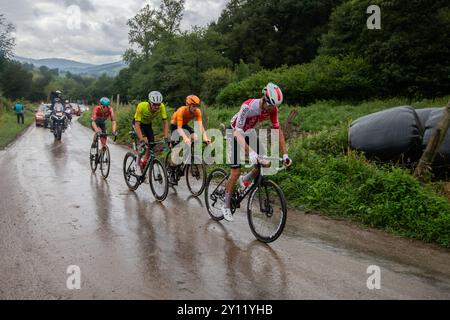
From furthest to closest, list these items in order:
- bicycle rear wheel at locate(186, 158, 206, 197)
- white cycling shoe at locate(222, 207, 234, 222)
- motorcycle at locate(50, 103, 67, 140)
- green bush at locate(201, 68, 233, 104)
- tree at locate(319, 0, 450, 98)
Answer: green bush at locate(201, 68, 233, 104) < tree at locate(319, 0, 450, 98) < motorcycle at locate(50, 103, 67, 140) < bicycle rear wheel at locate(186, 158, 206, 197) < white cycling shoe at locate(222, 207, 234, 222)

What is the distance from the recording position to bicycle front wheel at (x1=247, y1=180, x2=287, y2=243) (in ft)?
19.6

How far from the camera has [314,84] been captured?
2461cm

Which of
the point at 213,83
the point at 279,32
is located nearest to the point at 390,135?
the point at 213,83

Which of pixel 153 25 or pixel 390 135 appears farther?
pixel 153 25

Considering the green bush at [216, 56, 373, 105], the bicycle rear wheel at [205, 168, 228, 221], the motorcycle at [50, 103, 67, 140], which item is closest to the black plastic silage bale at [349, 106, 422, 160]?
the bicycle rear wheel at [205, 168, 228, 221]

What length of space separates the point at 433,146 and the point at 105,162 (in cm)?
807

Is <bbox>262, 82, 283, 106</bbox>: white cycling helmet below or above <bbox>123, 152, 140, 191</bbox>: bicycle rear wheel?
above

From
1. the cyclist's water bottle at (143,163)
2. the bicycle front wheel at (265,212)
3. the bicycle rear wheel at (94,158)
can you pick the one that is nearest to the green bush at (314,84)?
the bicycle rear wheel at (94,158)

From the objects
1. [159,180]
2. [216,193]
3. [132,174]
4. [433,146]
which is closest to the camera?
[216,193]

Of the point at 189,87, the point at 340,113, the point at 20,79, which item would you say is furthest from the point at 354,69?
the point at 20,79

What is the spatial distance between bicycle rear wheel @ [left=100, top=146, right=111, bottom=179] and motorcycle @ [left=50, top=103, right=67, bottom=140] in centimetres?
1038

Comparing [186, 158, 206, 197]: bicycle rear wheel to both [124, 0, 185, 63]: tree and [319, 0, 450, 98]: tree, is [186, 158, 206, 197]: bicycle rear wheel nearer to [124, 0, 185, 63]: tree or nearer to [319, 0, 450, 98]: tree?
[319, 0, 450, 98]: tree

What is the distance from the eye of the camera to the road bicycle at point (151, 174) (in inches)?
337

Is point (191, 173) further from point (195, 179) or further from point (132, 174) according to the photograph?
point (132, 174)
